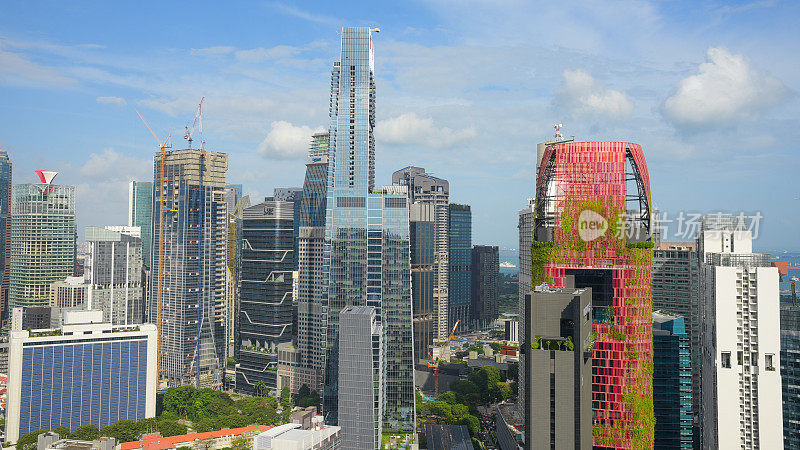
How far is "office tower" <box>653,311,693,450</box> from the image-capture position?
75125mm

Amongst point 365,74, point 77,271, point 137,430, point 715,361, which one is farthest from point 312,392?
point 77,271

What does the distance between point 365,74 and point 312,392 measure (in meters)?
66.8

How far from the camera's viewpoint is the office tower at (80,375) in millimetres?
87875

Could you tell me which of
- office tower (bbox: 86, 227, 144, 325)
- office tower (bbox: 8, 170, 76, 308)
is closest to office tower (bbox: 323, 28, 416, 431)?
office tower (bbox: 86, 227, 144, 325)

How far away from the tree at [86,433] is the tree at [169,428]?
941 centimetres

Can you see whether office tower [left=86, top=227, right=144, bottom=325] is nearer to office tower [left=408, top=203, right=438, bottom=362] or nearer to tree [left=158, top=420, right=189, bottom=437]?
tree [left=158, top=420, right=189, bottom=437]

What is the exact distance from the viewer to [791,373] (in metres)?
64.0

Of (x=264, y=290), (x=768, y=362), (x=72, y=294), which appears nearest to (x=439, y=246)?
(x=264, y=290)

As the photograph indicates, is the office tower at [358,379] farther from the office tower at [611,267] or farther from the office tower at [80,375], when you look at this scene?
the office tower at [80,375]

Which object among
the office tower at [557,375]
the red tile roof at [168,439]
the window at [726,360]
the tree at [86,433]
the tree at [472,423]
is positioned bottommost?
the tree at [472,423]

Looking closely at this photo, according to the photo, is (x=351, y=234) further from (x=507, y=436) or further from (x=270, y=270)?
(x=507, y=436)

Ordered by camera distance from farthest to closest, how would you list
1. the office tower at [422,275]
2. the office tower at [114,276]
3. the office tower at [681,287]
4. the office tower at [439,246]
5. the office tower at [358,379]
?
the office tower at [439,246] < the office tower at [422,275] < the office tower at [114,276] < the office tower at [681,287] < the office tower at [358,379]

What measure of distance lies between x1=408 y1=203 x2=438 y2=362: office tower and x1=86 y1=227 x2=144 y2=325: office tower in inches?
3123

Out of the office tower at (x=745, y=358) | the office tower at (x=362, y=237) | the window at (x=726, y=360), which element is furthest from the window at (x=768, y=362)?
the office tower at (x=362, y=237)
